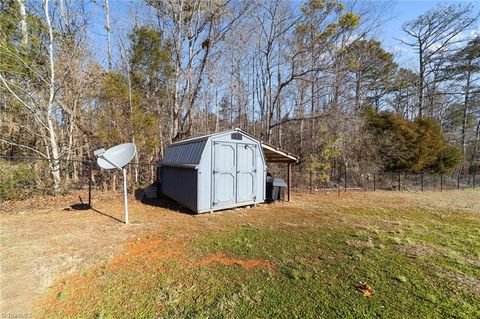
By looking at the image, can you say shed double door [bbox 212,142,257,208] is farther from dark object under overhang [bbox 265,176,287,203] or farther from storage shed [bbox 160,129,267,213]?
dark object under overhang [bbox 265,176,287,203]

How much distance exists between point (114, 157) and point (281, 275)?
4775 mm

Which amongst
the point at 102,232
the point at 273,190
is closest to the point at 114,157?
the point at 102,232

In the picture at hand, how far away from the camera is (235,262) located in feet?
12.1

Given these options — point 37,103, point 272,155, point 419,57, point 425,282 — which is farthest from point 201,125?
point 419,57

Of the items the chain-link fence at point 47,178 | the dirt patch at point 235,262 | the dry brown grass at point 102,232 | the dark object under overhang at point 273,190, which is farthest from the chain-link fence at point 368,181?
the dirt patch at point 235,262

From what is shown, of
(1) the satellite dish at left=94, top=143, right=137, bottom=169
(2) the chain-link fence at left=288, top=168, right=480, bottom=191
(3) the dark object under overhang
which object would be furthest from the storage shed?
(2) the chain-link fence at left=288, top=168, right=480, bottom=191

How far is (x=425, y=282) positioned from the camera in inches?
123

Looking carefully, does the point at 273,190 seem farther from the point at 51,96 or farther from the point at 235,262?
the point at 51,96

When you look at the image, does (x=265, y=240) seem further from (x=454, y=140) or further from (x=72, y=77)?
(x=454, y=140)

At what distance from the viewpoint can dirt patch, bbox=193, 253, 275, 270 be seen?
3.54 meters

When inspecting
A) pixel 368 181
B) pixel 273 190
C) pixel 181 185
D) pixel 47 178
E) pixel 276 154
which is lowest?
pixel 368 181

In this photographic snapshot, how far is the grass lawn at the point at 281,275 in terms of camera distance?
253 centimetres

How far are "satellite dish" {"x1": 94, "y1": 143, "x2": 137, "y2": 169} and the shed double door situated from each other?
2308 millimetres

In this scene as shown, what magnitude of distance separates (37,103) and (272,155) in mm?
8673
